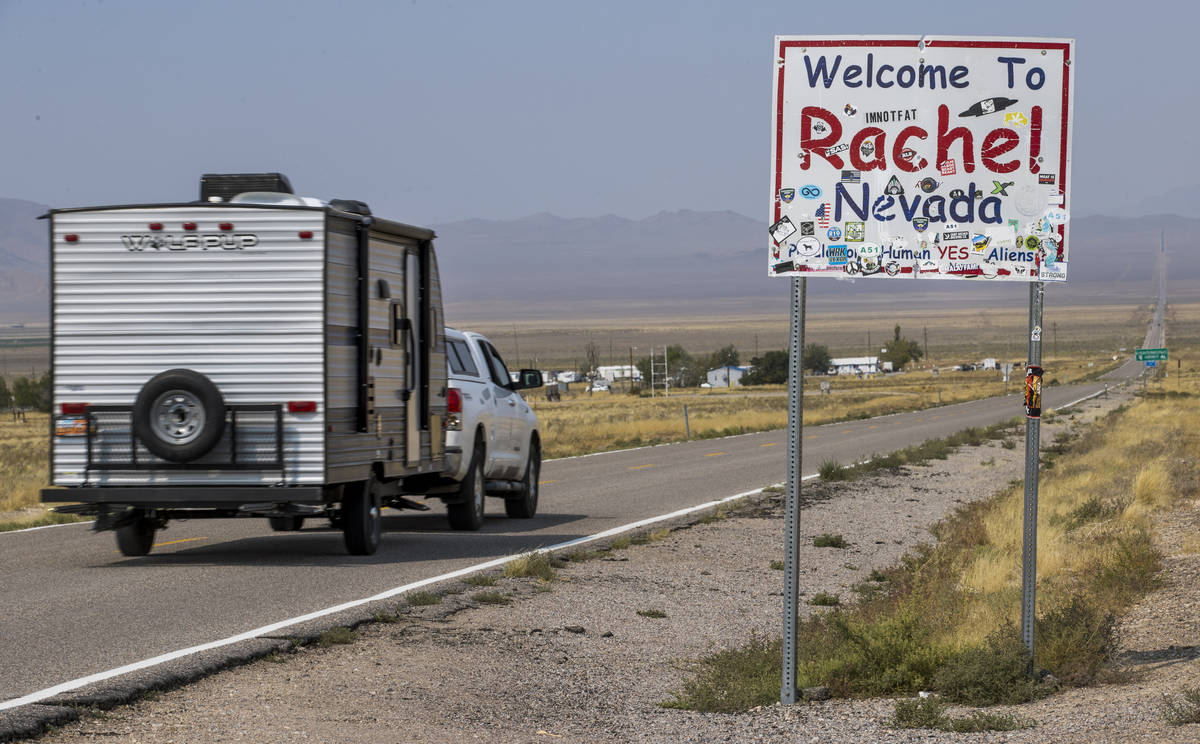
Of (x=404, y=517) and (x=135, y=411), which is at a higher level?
(x=135, y=411)

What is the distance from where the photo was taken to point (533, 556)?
1241cm

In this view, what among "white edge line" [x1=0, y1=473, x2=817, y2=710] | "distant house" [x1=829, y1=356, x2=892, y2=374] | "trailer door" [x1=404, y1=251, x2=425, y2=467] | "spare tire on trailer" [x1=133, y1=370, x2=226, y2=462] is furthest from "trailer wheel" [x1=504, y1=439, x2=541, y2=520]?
"distant house" [x1=829, y1=356, x2=892, y2=374]

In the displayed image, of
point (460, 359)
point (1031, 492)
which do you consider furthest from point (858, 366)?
point (1031, 492)

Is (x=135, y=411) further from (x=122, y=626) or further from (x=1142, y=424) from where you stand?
(x=1142, y=424)

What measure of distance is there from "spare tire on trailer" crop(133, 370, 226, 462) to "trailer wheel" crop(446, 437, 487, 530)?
155 inches

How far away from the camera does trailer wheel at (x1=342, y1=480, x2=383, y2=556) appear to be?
1294 centimetres

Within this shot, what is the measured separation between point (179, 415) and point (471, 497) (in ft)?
14.0

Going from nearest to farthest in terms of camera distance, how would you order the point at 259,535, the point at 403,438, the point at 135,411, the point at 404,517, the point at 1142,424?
the point at 135,411, the point at 403,438, the point at 259,535, the point at 404,517, the point at 1142,424

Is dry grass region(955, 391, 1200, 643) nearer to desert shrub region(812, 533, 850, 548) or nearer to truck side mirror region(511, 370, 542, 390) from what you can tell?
desert shrub region(812, 533, 850, 548)

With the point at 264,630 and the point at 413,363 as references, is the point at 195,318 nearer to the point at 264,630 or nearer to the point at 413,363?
the point at 413,363

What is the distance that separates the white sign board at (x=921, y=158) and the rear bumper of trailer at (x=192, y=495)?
234 inches

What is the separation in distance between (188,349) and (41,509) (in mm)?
8714

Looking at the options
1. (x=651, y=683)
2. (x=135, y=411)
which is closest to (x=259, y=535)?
(x=135, y=411)

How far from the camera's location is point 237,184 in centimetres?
1302
